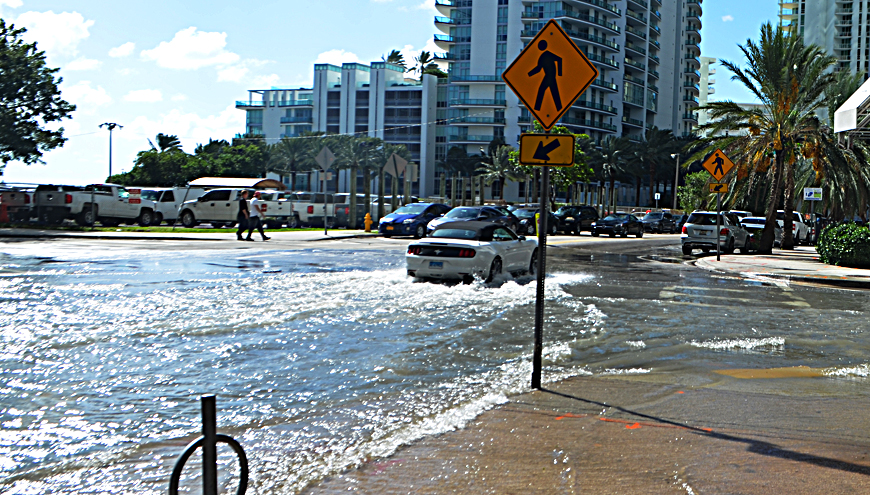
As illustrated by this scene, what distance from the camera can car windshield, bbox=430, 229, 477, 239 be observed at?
1555cm

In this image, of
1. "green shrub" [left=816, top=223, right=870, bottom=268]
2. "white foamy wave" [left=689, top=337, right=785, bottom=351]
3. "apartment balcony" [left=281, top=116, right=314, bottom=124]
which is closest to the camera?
"white foamy wave" [left=689, top=337, right=785, bottom=351]

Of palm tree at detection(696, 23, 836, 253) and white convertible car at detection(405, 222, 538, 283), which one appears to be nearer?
white convertible car at detection(405, 222, 538, 283)

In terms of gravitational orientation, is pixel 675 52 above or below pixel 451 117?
above

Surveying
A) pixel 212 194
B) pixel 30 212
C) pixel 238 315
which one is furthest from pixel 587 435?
pixel 212 194

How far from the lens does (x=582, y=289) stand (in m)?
15.2

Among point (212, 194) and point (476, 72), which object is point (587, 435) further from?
point (476, 72)

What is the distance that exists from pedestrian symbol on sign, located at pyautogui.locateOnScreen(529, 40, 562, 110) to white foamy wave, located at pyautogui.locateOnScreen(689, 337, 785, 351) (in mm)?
3953

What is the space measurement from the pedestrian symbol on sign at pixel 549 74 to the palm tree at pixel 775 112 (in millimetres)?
23151

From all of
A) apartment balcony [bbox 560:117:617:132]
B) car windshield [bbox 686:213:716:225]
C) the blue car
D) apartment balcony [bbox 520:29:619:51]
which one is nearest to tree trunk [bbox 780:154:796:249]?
car windshield [bbox 686:213:716:225]

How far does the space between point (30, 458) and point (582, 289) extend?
1153 centimetres

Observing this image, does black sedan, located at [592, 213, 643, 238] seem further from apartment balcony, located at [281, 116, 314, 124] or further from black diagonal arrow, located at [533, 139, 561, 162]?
apartment balcony, located at [281, 116, 314, 124]

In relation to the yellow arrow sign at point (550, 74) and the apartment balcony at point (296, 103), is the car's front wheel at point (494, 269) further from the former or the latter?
the apartment balcony at point (296, 103)

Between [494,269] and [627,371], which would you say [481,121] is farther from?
[627,371]

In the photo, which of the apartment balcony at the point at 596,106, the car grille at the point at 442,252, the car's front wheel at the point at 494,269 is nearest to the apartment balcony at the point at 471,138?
the apartment balcony at the point at 596,106
